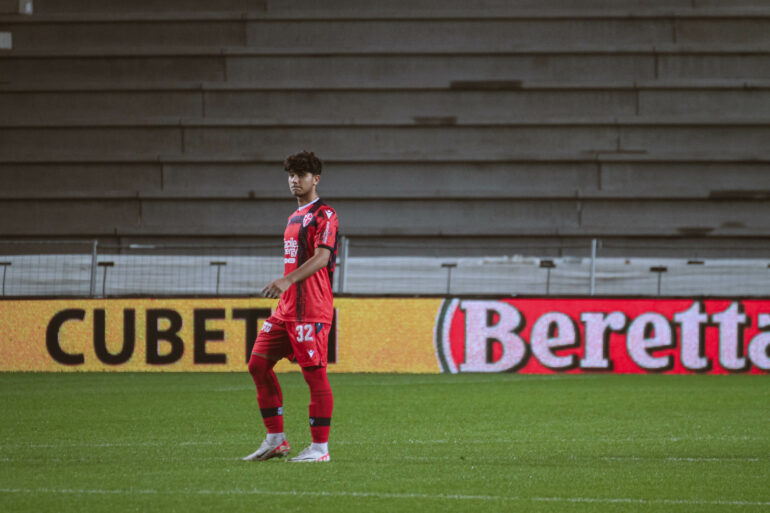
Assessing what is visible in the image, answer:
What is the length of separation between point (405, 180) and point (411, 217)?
0.80 meters

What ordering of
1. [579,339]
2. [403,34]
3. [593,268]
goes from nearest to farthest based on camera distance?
1. [579,339]
2. [593,268]
3. [403,34]

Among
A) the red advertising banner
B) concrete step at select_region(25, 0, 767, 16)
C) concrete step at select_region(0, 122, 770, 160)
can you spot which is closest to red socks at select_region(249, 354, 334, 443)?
the red advertising banner

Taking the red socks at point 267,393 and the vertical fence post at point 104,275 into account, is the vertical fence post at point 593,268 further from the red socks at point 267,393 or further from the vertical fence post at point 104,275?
the red socks at point 267,393

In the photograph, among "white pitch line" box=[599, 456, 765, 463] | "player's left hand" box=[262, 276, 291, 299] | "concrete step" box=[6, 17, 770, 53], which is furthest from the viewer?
"concrete step" box=[6, 17, 770, 53]

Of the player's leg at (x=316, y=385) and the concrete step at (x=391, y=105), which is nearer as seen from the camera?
the player's leg at (x=316, y=385)

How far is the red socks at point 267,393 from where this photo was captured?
712 cm

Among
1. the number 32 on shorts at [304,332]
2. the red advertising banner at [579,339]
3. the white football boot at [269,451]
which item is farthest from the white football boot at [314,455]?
the red advertising banner at [579,339]

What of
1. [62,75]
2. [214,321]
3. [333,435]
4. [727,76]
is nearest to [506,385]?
[214,321]

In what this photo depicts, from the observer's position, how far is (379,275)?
18.0m

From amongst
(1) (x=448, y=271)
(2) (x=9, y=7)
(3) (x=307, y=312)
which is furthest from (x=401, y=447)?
(2) (x=9, y=7)

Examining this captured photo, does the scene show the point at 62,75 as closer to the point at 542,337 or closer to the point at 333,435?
the point at 542,337

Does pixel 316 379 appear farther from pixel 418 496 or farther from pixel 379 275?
pixel 379 275

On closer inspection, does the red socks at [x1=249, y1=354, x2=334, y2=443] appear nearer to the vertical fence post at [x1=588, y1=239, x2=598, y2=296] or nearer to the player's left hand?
the player's left hand

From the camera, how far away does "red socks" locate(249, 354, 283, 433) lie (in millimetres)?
7125
